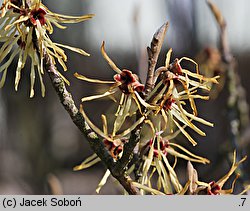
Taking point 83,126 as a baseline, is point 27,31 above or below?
above

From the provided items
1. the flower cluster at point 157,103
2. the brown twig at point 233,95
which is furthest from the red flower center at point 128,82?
the brown twig at point 233,95

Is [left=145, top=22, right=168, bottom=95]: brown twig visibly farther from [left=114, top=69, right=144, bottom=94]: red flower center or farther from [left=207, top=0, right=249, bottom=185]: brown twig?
[left=207, top=0, right=249, bottom=185]: brown twig

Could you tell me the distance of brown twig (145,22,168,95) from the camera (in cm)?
66

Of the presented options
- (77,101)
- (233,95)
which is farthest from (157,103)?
(77,101)

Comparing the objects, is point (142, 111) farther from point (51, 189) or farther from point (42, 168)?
point (42, 168)

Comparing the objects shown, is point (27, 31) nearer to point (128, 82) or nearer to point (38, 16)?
point (38, 16)

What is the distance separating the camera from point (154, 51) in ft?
2.19

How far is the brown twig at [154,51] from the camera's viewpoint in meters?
0.66
